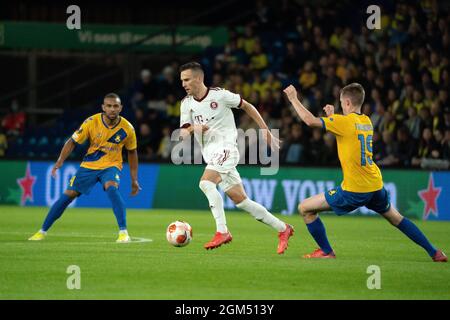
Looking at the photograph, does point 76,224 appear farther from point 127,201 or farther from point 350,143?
point 350,143

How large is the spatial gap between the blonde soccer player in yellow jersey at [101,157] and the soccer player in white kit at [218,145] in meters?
1.57

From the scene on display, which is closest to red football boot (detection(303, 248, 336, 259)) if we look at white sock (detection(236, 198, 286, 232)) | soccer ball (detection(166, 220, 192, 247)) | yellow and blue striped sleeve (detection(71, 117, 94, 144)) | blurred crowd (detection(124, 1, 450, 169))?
white sock (detection(236, 198, 286, 232))

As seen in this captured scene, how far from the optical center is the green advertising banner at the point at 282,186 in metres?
20.2

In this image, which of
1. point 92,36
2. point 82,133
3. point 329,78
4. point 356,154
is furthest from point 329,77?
point 356,154

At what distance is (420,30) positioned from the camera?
75.7 feet

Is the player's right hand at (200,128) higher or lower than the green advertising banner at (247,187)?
higher

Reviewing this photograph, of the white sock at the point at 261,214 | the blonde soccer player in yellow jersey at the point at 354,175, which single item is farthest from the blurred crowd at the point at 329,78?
the blonde soccer player in yellow jersey at the point at 354,175

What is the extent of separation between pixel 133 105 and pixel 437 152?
8772 mm

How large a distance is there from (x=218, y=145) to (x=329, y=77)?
37.1 feet

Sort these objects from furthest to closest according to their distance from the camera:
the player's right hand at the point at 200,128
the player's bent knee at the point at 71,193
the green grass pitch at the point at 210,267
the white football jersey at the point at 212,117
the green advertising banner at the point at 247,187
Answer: the green advertising banner at the point at 247,187, the player's bent knee at the point at 71,193, the white football jersey at the point at 212,117, the player's right hand at the point at 200,128, the green grass pitch at the point at 210,267

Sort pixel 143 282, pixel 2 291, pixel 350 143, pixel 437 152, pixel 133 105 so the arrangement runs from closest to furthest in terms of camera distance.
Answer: pixel 2 291
pixel 143 282
pixel 350 143
pixel 437 152
pixel 133 105

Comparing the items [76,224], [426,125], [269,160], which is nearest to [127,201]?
[269,160]

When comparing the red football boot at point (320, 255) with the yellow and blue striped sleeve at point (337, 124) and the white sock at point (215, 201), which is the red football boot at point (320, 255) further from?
the yellow and blue striped sleeve at point (337, 124)

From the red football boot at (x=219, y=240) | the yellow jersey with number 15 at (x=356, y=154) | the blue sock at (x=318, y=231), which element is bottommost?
the red football boot at (x=219, y=240)
